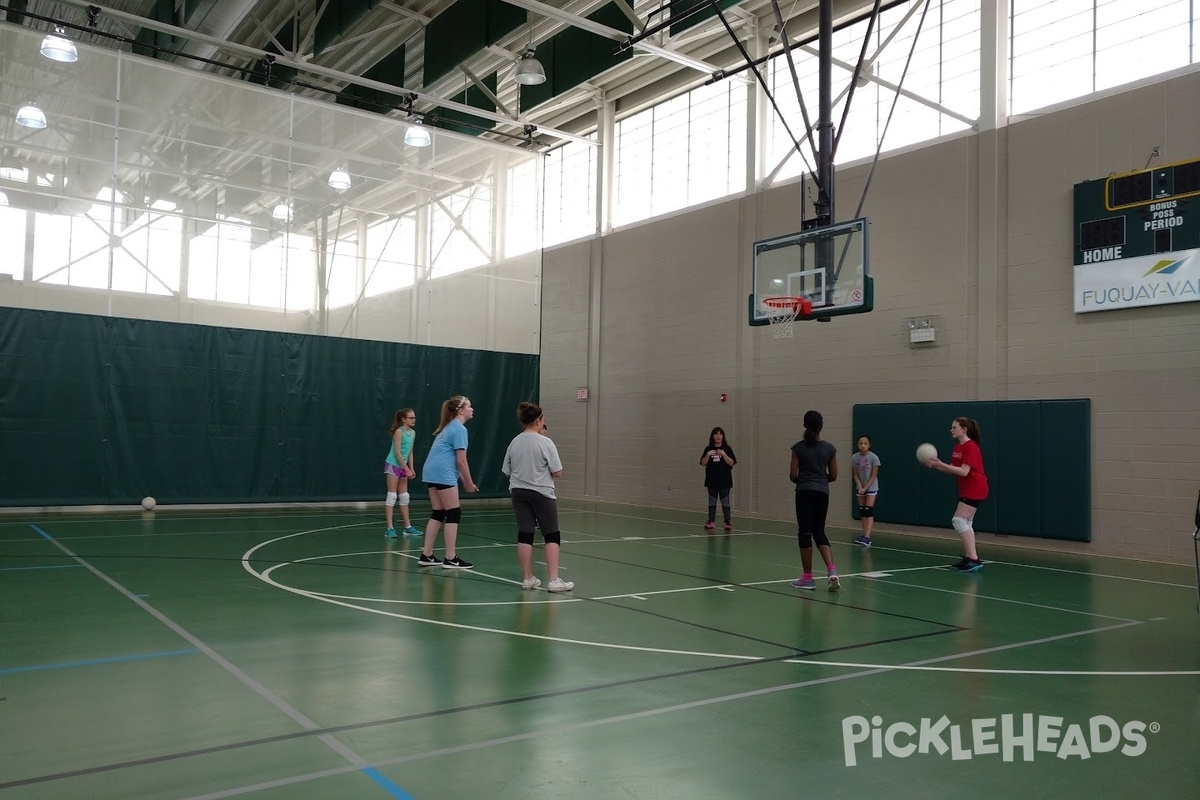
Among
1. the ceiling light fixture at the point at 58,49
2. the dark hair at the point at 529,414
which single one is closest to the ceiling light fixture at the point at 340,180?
the ceiling light fixture at the point at 58,49

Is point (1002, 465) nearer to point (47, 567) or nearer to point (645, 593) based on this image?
point (645, 593)

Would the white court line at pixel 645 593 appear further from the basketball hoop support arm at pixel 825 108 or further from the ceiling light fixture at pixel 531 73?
the ceiling light fixture at pixel 531 73

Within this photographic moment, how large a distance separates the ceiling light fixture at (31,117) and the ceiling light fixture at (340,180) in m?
5.20

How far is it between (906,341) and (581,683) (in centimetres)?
1221

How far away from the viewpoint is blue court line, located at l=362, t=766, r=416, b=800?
12.5 feet

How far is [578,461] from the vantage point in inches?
920

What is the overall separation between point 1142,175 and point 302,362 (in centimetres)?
1556

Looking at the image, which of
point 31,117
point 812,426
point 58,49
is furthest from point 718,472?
point 31,117

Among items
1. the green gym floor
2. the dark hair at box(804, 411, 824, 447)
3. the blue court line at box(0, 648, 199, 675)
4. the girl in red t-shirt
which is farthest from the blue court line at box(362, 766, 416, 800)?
the girl in red t-shirt

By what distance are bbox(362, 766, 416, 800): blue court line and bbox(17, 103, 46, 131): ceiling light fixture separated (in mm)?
16029

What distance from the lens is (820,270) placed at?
521 inches

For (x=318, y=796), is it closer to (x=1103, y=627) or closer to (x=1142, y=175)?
(x=1103, y=627)

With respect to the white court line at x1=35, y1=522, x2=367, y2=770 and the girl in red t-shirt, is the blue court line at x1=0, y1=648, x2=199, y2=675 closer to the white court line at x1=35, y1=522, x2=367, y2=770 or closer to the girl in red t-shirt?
the white court line at x1=35, y1=522, x2=367, y2=770

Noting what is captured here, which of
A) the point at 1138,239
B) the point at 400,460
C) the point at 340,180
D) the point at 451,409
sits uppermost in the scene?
the point at 340,180
